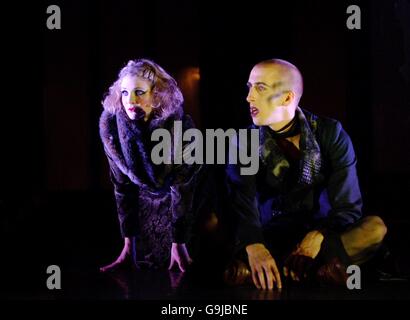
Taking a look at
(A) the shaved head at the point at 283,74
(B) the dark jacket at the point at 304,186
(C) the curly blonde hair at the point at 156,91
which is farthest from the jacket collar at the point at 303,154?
(C) the curly blonde hair at the point at 156,91

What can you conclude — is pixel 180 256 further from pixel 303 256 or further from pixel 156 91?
pixel 156 91

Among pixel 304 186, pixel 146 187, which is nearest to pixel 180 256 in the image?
pixel 146 187

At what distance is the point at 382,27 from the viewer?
5.52 metres

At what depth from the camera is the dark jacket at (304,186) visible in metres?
4.62

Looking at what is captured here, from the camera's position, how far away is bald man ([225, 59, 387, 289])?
4.55 m

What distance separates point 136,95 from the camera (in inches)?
190

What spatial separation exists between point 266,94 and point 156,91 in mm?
791

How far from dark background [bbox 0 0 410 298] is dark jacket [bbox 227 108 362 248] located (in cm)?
68

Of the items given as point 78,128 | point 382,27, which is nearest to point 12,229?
point 78,128

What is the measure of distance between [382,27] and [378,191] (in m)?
1.34

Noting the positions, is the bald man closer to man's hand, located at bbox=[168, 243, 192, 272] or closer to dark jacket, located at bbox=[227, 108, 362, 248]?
dark jacket, located at bbox=[227, 108, 362, 248]

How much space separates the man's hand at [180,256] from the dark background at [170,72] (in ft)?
2.24

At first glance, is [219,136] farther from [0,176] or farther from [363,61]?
[0,176]
